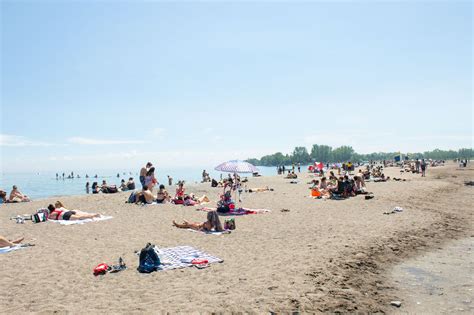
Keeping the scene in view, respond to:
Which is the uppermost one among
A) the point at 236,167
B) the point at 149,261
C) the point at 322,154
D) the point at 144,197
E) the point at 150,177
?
the point at 322,154

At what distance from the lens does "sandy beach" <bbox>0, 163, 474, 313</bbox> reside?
5.68 metres

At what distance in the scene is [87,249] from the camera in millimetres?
9258

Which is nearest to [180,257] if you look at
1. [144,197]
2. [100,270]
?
[100,270]

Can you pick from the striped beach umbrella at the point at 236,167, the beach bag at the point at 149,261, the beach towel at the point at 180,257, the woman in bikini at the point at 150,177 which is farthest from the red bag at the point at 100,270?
the woman in bikini at the point at 150,177

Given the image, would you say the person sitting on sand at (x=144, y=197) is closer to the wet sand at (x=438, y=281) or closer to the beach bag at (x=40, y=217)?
the beach bag at (x=40, y=217)

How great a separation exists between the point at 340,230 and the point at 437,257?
285 cm

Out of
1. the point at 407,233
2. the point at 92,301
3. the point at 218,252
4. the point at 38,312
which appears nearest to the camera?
the point at 38,312

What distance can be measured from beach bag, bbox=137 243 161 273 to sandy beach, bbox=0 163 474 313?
247mm

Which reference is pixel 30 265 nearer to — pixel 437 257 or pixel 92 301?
pixel 92 301

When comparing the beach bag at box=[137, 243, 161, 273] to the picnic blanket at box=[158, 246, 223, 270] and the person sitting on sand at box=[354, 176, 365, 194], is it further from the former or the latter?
the person sitting on sand at box=[354, 176, 365, 194]

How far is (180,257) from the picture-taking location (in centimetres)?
812

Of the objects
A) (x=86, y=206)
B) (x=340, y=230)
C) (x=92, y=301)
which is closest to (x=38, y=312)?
(x=92, y=301)

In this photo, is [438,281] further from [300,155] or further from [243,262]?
[300,155]

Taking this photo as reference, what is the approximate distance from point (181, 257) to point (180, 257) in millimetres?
25
